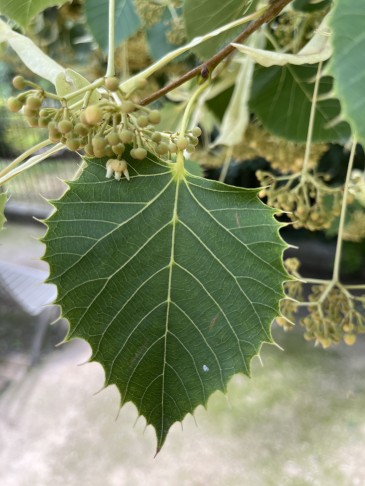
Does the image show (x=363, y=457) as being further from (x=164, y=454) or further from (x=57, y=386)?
(x=57, y=386)

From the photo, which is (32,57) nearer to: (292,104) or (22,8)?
(22,8)

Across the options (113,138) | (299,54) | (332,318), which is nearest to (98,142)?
(113,138)

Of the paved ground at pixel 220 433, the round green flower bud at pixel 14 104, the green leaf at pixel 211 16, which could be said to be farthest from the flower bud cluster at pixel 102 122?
the paved ground at pixel 220 433

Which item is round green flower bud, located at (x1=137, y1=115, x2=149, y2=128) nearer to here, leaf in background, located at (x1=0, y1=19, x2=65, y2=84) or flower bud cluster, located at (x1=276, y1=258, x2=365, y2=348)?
leaf in background, located at (x1=0, y1=19, x2=65, y2=84)

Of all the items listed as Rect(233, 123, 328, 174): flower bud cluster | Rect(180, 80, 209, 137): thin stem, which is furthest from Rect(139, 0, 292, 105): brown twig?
Rect(233, 123, 328, 174): flower bud cluster

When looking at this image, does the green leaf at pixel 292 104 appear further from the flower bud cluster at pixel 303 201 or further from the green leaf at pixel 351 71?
the green leaf at pixel 351 71

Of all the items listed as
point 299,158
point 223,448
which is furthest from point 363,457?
point 299,158
